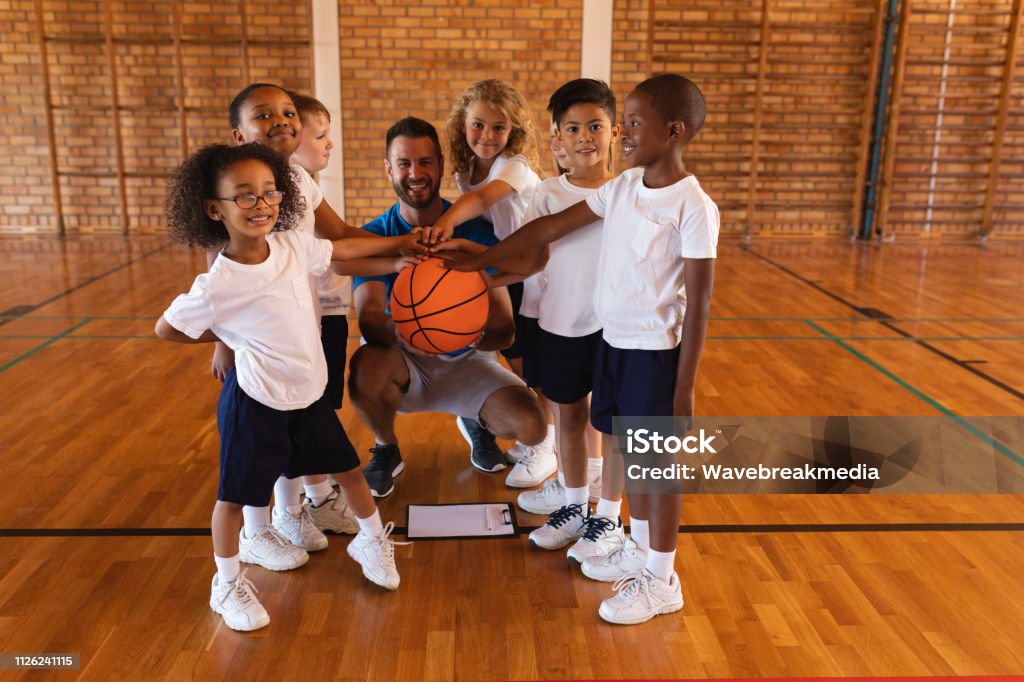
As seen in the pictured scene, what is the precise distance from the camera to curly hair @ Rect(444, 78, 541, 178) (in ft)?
8.62

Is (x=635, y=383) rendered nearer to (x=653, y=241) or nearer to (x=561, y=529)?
(x=653, y=241)

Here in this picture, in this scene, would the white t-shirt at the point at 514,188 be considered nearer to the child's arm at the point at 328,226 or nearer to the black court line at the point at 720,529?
the child's arm at the point at 328,226

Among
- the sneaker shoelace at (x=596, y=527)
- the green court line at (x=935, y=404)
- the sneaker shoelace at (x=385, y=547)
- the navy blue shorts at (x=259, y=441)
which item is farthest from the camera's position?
the green court line at (x=935, y=404)

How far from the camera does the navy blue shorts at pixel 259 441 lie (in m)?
1.92

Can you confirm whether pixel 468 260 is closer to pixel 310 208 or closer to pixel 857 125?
pixel 310 208

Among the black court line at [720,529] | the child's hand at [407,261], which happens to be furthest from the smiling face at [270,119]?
the black court line at [720,529]

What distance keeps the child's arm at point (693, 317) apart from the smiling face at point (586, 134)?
0.53m

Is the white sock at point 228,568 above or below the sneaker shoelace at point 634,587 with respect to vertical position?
above

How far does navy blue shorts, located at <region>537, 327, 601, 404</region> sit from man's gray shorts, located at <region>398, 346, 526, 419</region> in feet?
1.41

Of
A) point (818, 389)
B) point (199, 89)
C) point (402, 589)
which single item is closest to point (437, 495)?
point (402, 589)

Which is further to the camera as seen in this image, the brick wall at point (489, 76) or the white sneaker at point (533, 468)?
the brick wall at point (489, 76)

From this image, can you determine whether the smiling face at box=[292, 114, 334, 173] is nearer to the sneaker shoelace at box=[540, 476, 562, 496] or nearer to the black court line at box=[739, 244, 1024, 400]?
the sneaker shoelace at box=[540, 476, 562, 496]

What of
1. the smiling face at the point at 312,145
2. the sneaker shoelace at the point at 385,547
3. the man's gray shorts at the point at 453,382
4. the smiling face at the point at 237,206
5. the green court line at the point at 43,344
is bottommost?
the green court line at the point at 43,344

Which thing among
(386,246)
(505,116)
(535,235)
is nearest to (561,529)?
(535,235)
